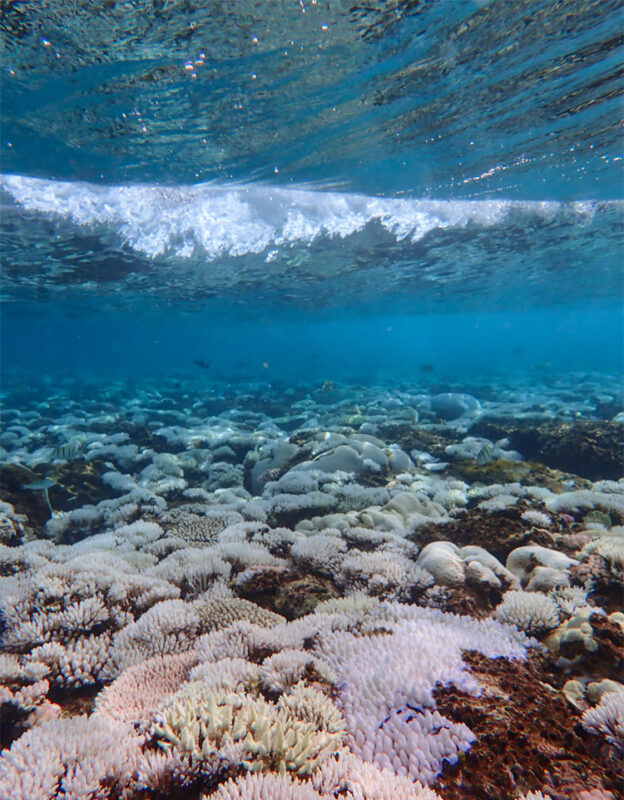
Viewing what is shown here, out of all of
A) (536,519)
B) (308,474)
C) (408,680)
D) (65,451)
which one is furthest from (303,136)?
(408,680)

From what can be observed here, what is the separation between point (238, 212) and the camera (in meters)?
15.9

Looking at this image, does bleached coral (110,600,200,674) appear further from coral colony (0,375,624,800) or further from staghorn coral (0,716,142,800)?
staghorn coral (0,716,142,800)

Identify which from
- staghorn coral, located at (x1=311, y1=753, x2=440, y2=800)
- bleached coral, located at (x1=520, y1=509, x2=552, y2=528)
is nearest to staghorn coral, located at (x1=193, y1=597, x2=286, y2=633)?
staghorn coral, located at (x1=311, y1=753, x2=440, y2=800)

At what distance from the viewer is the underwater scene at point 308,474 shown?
2146 millimetres

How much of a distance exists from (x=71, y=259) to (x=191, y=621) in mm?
21721

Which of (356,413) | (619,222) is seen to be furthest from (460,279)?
(356,413)

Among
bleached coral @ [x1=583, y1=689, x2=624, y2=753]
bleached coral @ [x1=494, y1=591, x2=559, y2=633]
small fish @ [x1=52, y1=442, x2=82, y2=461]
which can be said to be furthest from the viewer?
small fish @ [x1=52, y1=442, x2=82, y2=461]

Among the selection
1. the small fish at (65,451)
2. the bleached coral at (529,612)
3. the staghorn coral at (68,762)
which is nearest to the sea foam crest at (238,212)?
the small fish at (65,451)

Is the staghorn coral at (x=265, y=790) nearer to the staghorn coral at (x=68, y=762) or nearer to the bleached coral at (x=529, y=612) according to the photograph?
the staghorn coral at (x=68, y=762)

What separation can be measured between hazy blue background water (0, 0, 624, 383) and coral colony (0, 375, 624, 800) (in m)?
7.83

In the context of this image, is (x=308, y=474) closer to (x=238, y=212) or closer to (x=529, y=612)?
(x=529, y=612)

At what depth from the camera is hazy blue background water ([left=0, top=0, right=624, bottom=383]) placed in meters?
7.33

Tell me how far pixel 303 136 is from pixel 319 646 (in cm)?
1159

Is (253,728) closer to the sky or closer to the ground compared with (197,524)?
closer to the sky
